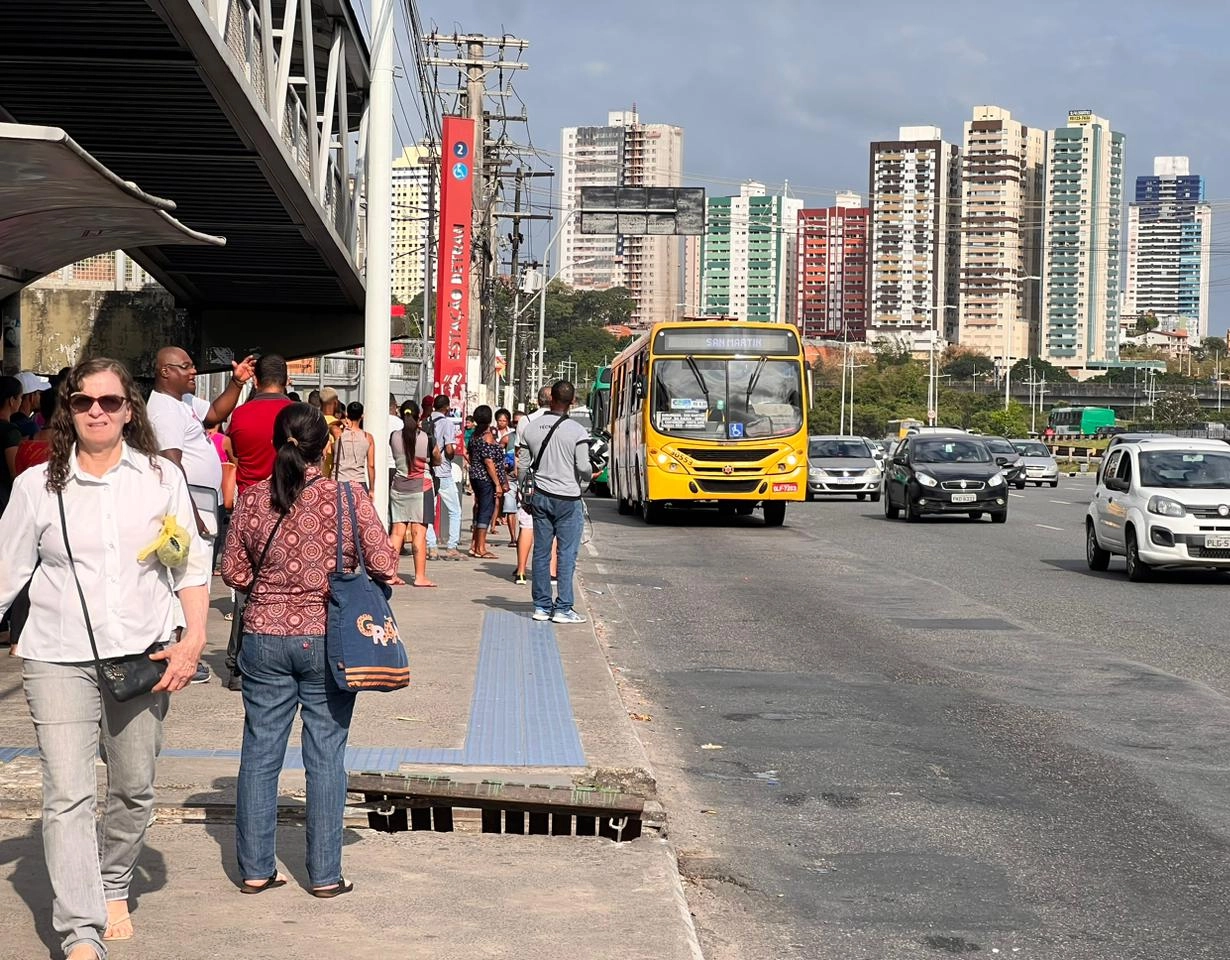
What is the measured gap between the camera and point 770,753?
29.1 ft

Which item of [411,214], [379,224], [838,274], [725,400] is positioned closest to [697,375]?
[725,400]

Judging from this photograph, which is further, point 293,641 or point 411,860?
point 411,860

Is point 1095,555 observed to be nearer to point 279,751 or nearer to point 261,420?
point 261,420

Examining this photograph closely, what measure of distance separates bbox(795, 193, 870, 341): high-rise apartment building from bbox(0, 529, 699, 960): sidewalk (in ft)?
599

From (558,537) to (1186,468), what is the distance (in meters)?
9.24

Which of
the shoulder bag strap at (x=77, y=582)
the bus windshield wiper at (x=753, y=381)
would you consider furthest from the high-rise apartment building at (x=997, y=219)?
the shoulder bag strap at (x=77, y=582)

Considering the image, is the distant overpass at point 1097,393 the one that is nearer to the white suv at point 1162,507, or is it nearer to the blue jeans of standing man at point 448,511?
the white suv at point 1162,507

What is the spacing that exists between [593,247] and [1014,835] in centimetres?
19305

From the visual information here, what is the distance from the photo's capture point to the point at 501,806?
6.61 m

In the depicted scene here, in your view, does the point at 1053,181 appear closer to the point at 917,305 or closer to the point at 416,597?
the point at 917,305

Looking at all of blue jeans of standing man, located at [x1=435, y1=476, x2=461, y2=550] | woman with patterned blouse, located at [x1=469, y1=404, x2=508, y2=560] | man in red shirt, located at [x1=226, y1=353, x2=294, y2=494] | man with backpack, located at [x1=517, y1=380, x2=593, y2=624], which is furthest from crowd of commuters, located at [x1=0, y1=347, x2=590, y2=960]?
woman with patterned blouse, located at [x1=469, y1=404, x2=508, y2=560]

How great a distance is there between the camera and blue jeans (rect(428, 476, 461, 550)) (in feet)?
65.9

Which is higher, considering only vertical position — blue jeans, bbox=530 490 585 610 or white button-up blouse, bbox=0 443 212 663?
white button-up blouse, bbox=0 443 212 663

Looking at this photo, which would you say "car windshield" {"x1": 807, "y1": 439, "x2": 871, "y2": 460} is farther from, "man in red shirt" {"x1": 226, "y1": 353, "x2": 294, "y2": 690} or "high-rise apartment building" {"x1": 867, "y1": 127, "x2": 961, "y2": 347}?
"high-rise apartment building" {"x1": 867, "y1": 127, "x2": 961, "y2": 347}
